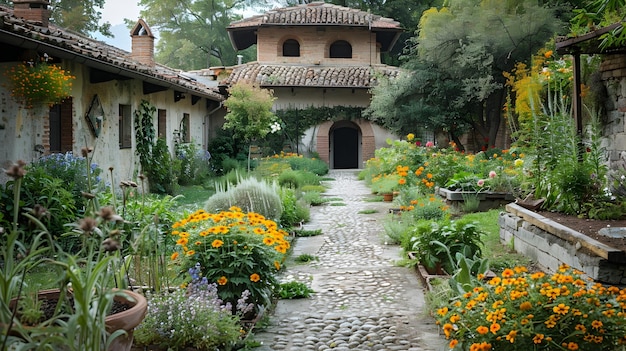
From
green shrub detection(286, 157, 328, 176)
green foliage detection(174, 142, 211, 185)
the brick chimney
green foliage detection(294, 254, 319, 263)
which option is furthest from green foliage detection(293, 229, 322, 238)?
the brick chimney

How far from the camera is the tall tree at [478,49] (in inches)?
691

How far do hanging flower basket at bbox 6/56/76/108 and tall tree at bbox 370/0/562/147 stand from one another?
12049 millimetres

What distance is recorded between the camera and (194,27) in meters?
37.7

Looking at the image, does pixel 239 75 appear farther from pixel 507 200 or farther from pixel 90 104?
pixel 507 200

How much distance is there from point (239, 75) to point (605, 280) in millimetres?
20618

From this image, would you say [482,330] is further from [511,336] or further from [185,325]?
[185,325]

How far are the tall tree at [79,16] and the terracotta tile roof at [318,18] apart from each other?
655 centimetres

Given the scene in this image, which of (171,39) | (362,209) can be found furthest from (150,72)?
(171,39)

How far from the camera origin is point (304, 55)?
26.2 m

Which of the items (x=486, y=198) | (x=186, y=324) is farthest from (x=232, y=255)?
(x=486, y=198)

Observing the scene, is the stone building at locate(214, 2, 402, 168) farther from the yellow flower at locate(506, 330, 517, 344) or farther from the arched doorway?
the yellow flower at locate(506, 330, 517, 344)

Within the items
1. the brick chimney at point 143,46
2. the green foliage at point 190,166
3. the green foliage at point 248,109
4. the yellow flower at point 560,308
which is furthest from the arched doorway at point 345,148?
the yellow flower at point 560,308

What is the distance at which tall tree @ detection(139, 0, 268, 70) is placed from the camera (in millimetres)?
37344

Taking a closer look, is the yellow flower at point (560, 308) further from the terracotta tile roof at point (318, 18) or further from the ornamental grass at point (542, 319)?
the terracotta tile roof at point (318, 18)
